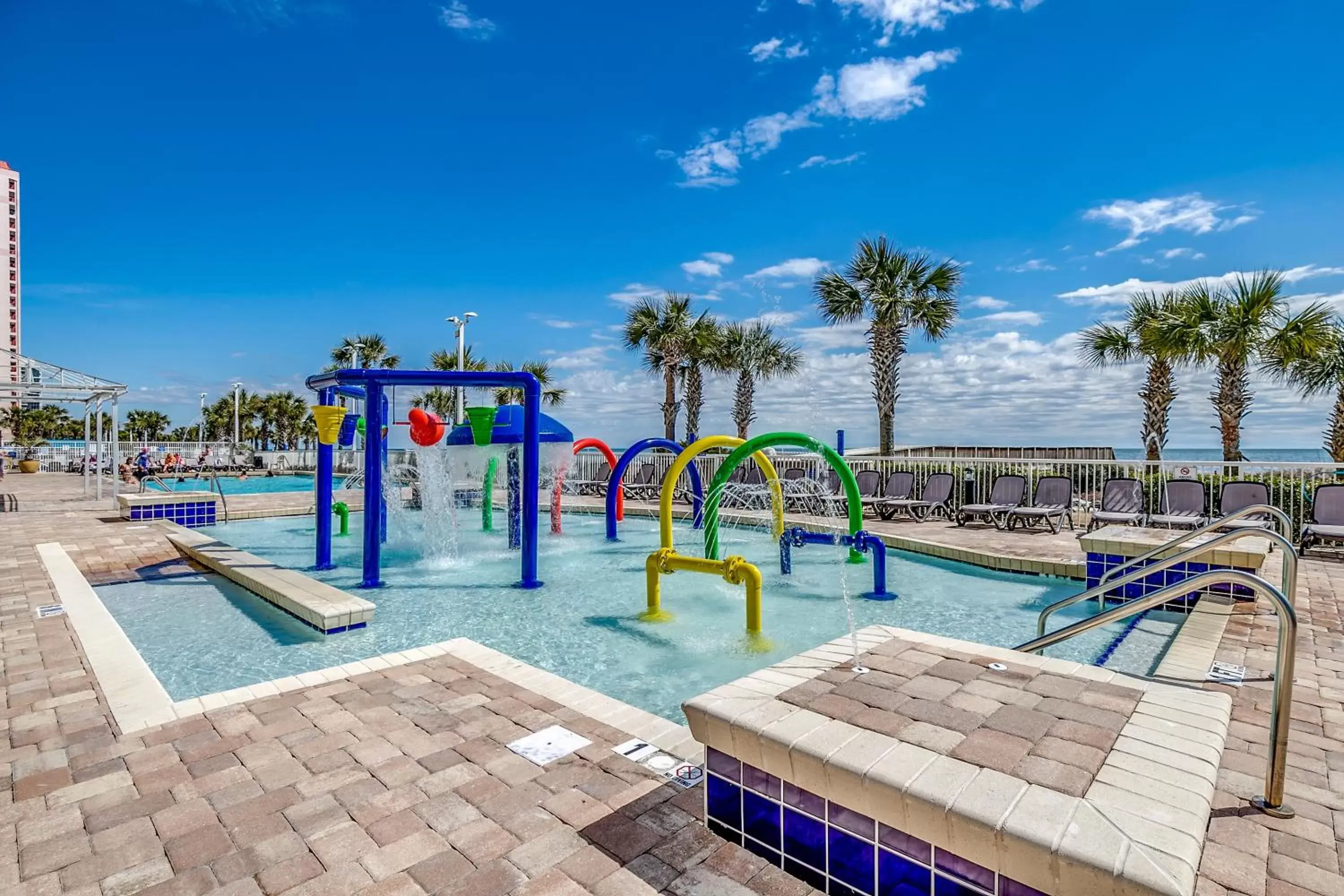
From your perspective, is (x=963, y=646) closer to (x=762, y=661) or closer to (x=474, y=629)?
(x=762, y=661)

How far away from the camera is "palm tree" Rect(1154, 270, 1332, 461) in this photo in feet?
46.5

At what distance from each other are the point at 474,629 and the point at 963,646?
4.84 metres

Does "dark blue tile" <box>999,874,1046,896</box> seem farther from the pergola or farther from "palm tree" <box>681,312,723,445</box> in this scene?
"palm tree" <box>681,312,723,445</box>

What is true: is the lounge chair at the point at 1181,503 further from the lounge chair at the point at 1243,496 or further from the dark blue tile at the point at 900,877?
the dark blue tile at the point at 900,877

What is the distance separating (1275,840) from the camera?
238 cm

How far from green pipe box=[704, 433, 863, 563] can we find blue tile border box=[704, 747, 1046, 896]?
5523 millimetres

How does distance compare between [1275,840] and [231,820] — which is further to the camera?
[231,820]

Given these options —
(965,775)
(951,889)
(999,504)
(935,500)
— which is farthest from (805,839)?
(935,500)

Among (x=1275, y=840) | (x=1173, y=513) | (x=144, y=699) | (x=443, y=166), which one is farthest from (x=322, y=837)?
(x=443, y=166)

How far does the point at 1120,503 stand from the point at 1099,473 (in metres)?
3.88

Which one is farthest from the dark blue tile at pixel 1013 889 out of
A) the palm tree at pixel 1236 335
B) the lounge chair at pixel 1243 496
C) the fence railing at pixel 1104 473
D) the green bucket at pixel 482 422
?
the palm tree at pixel 1236 335

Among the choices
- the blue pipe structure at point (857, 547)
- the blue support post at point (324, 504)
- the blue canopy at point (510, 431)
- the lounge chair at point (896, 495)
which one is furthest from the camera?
the lounge chair at point (896, 495)

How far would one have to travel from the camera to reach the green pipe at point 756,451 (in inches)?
322

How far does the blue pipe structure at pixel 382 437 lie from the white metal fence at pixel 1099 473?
5.92 metres
